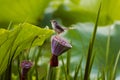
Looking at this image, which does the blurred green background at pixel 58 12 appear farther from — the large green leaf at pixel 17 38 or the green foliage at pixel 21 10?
the large green leaf at pixel 17 38

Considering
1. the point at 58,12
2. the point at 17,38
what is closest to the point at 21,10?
the point at 58,12

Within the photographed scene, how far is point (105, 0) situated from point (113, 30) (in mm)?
939

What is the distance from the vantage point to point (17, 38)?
2.13 ft

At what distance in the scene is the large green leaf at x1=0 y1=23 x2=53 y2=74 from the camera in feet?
2.06

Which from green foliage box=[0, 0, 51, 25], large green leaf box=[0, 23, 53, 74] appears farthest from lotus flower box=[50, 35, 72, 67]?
green foliage box=[0, 0, 51, 25]

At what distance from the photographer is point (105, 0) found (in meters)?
2.36

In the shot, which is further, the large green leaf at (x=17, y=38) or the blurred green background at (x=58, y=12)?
the blurred green background at (x=58, y=12)

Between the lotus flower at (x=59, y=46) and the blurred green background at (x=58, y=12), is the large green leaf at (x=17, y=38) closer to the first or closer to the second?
the lotus flower at (x=59, y=46)

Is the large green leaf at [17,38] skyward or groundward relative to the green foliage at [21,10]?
skyward

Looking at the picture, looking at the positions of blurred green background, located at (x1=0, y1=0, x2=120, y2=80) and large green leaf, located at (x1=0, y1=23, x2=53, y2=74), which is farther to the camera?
blurred green background, located at (x1=0, y1=0, x2=120, y2=80)

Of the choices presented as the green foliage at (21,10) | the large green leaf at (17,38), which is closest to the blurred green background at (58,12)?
the green foliage at (21,10)

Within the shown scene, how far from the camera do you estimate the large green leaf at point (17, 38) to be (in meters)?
0.63

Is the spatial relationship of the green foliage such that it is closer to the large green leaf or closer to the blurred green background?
the blurred green background

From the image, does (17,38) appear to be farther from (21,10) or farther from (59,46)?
(21,10)
